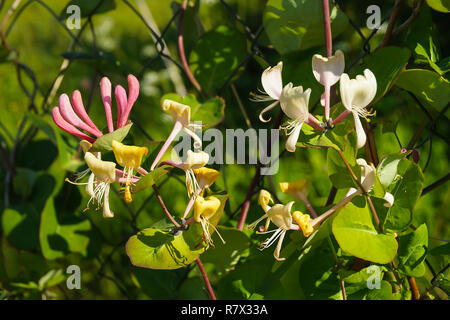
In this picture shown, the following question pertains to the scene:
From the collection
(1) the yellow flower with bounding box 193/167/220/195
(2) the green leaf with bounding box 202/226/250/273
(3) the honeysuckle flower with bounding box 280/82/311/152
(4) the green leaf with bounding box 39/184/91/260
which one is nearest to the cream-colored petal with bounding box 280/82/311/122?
(3) the honeysuckle flower with bounding box 280/82/311/152

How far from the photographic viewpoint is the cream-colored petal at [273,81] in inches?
20.5

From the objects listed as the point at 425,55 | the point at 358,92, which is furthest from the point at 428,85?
the point at 358,92

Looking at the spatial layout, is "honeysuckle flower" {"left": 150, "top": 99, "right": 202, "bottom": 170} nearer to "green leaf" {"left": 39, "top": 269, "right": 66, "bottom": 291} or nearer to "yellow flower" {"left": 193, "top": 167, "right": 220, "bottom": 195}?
"yellow flower" {"left": 193, "top": 167, "right": 220, "bottom": 195}

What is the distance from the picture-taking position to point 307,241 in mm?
548

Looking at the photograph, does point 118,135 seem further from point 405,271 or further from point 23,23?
point 23,23

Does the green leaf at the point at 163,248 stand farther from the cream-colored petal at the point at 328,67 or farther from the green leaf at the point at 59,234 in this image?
→ the green leaf at the point at 59,234

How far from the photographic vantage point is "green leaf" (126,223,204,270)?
1.82 ft

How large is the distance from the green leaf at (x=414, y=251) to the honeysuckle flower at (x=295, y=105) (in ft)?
0.69

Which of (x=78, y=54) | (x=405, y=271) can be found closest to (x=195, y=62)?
(x=78, y=54)

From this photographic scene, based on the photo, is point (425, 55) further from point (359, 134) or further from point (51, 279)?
point (51, 279)

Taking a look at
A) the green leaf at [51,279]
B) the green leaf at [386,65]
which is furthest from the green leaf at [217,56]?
the green leaf at [51,279]
